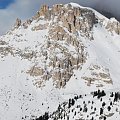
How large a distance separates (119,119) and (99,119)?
8216 mm

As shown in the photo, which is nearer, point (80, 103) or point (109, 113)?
point (109, 113)

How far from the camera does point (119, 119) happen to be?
153m

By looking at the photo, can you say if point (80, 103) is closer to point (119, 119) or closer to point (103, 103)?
point (103, 103)

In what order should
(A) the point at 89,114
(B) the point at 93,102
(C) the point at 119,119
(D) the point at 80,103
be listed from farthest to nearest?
1. (D) the point at 80,103
2. (B) the point at 93,102
3. (A) the point at 89,114
4. (C) the point at 119,119

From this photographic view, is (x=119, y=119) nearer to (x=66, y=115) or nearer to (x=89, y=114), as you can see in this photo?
(x=89, y=114)

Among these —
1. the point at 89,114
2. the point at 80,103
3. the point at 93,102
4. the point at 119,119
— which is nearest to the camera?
the point at 119,119

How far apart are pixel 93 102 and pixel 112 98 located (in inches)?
351

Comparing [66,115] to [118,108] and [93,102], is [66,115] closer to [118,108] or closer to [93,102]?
[93,102]

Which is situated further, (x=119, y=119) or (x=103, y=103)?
(x=103, y=103)

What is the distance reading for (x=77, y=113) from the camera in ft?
581

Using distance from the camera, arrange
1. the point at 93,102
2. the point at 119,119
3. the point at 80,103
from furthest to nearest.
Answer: the point at 80,103 < the point at 93,102 < the point at 119,119

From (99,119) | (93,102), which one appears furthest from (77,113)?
(99,119)

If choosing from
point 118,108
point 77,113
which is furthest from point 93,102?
point 118,108

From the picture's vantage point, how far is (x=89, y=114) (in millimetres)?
167125
